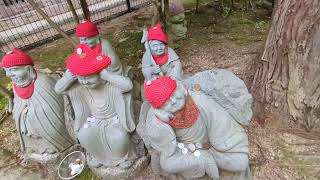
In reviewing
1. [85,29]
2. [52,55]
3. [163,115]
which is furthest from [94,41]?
[52,55]

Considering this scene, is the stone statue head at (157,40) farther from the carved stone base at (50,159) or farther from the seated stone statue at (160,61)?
the carved stone base at (50,159)

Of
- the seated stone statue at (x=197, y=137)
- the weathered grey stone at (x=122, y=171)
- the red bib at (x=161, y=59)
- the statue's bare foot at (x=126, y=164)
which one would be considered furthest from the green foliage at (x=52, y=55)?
the seated stone statue at (x=197, y=137)

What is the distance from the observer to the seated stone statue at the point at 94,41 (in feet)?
11.4

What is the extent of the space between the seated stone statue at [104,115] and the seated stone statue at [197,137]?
53cm

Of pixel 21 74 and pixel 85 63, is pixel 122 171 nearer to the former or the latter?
pixel 85 63

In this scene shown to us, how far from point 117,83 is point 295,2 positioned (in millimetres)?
1846

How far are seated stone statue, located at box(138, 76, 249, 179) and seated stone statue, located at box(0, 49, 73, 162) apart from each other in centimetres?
120

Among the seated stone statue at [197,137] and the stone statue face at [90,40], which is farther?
the stone statue face at [90,40]

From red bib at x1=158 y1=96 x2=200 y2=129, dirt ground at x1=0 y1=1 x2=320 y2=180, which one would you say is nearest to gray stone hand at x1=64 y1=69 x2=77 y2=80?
red bib at x1=158 y1=96 x2=200 y2=129

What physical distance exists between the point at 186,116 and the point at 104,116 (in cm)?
102

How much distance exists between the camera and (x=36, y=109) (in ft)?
10.1

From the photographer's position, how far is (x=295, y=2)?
304 cm

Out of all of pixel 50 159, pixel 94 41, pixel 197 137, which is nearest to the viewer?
pixel 197 137

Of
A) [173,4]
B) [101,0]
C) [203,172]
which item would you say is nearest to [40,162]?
[203,172]
